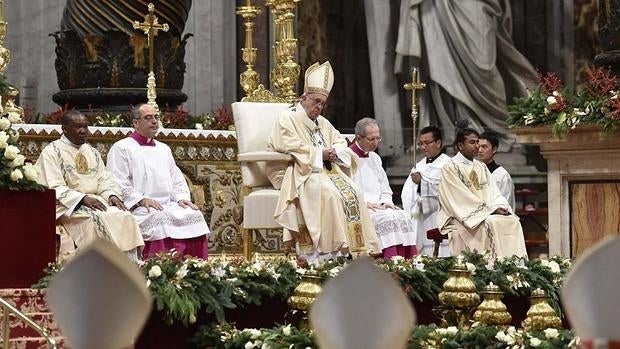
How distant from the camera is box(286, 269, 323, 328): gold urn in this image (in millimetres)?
6691

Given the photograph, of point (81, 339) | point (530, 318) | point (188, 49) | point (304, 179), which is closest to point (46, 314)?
point (530, 318)

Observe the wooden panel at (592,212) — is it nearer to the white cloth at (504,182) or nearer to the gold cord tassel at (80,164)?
the white cloth at (504,182)

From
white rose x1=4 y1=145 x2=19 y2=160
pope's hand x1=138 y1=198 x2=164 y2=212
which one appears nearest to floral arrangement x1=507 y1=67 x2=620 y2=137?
pope's hand x1=138 y1=198 x2=164 y2=212

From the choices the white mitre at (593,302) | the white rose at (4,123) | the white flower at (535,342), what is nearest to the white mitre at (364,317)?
the white mitre at (593,302)

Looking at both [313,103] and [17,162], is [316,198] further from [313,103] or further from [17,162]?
[17,162]

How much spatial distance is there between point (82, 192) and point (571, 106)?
12.4ft

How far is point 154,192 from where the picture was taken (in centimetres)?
991

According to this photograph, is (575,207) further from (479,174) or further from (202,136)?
(202,136)

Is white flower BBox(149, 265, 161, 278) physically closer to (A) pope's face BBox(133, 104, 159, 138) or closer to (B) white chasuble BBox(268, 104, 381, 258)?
(B) white chasuble BBox(268, 104, 381, 258)

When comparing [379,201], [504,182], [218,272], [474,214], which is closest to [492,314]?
[218,272]

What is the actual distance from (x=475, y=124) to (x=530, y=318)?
9.93m

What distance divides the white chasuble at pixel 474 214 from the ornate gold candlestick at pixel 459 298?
357cm

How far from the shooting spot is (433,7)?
16.3 meters

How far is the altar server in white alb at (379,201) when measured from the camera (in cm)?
1084
